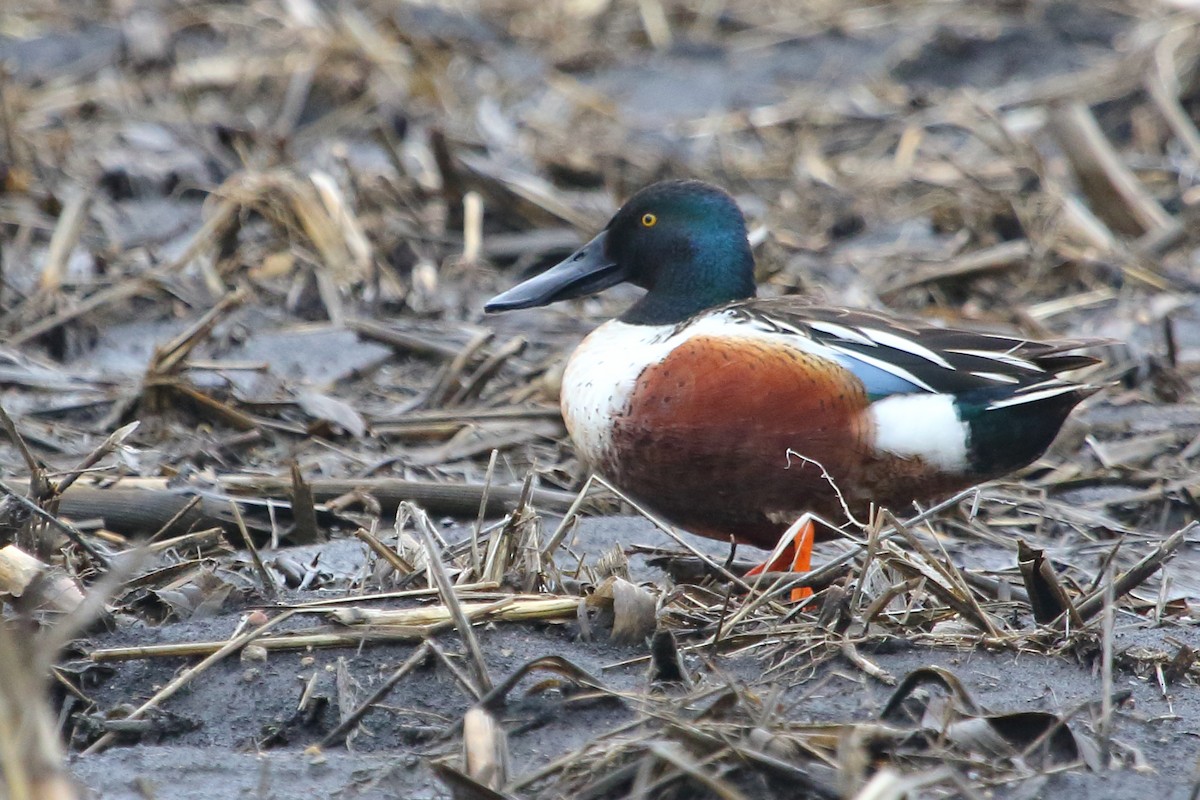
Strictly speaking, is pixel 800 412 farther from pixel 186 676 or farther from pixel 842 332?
pixel 186 676

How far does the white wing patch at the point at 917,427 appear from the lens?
3.38 m

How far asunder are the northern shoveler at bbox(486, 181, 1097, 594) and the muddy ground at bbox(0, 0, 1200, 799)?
22 centimetres

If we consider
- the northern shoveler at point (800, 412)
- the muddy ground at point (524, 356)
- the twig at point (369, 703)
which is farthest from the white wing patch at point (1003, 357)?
the twig at point (369, 703)

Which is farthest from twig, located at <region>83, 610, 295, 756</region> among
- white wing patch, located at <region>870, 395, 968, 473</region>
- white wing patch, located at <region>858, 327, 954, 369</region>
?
white wing patch, located at <region>858, 327, 954, 369</region>

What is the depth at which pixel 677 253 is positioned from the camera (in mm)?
3900

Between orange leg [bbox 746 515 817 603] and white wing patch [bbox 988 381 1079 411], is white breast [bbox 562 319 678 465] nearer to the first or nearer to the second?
orange leg [bbox 746 515 817 603]

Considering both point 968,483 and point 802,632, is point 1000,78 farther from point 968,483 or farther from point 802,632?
point 802,632

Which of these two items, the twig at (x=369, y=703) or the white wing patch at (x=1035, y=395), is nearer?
the twig at (x=369, y=703)

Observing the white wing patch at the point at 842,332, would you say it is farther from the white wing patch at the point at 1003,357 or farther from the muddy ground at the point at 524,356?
the muddy ground at the point at 524,356

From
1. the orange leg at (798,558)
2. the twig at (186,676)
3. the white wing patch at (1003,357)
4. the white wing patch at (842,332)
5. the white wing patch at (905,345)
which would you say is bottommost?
the orange leg at (798,558)

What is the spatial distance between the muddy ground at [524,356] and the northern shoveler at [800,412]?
0.22 meters

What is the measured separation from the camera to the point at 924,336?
3523mm

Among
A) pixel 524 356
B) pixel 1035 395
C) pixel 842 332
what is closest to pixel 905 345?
pixel 842 332

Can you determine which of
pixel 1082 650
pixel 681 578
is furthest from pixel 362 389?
pixel 1082 650
